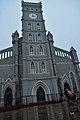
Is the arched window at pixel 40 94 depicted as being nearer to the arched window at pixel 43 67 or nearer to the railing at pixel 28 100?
the railing at pixel 28 100

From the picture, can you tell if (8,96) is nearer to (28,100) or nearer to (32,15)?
(28,100)

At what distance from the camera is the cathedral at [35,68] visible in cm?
1938

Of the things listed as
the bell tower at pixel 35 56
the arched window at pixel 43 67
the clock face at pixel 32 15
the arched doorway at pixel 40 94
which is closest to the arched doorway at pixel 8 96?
the bell tower at pixel 35 56

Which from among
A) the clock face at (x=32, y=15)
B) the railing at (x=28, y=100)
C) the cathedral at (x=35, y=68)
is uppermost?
the clock face at (x=32, y=15)

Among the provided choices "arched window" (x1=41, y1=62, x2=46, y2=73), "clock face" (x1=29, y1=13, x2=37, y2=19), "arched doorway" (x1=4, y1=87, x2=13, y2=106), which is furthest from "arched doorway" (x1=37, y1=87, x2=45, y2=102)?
"clock face" (x1=29, y1=13, x2=37, y2=19)

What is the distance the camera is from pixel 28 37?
24562mm

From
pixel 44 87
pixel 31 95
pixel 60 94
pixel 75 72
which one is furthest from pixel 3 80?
pixel 75 72

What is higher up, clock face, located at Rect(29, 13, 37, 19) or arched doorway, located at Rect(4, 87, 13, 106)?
clock face, located at Rect(29, 13, 37, 19)

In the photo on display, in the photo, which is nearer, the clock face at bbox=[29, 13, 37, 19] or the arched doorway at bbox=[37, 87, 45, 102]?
the arched doorway at bbox=[37, 87, 45, 102]

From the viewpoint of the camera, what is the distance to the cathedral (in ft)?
63.6

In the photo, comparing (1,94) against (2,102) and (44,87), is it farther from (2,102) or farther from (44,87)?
(44,87)

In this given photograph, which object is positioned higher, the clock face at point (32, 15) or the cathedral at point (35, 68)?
the clock face at point (32, 15)

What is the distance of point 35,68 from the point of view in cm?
2134

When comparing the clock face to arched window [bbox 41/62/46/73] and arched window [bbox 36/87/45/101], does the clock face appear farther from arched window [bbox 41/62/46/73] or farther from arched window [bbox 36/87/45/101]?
arched window [bbox 36/87/45/101]
